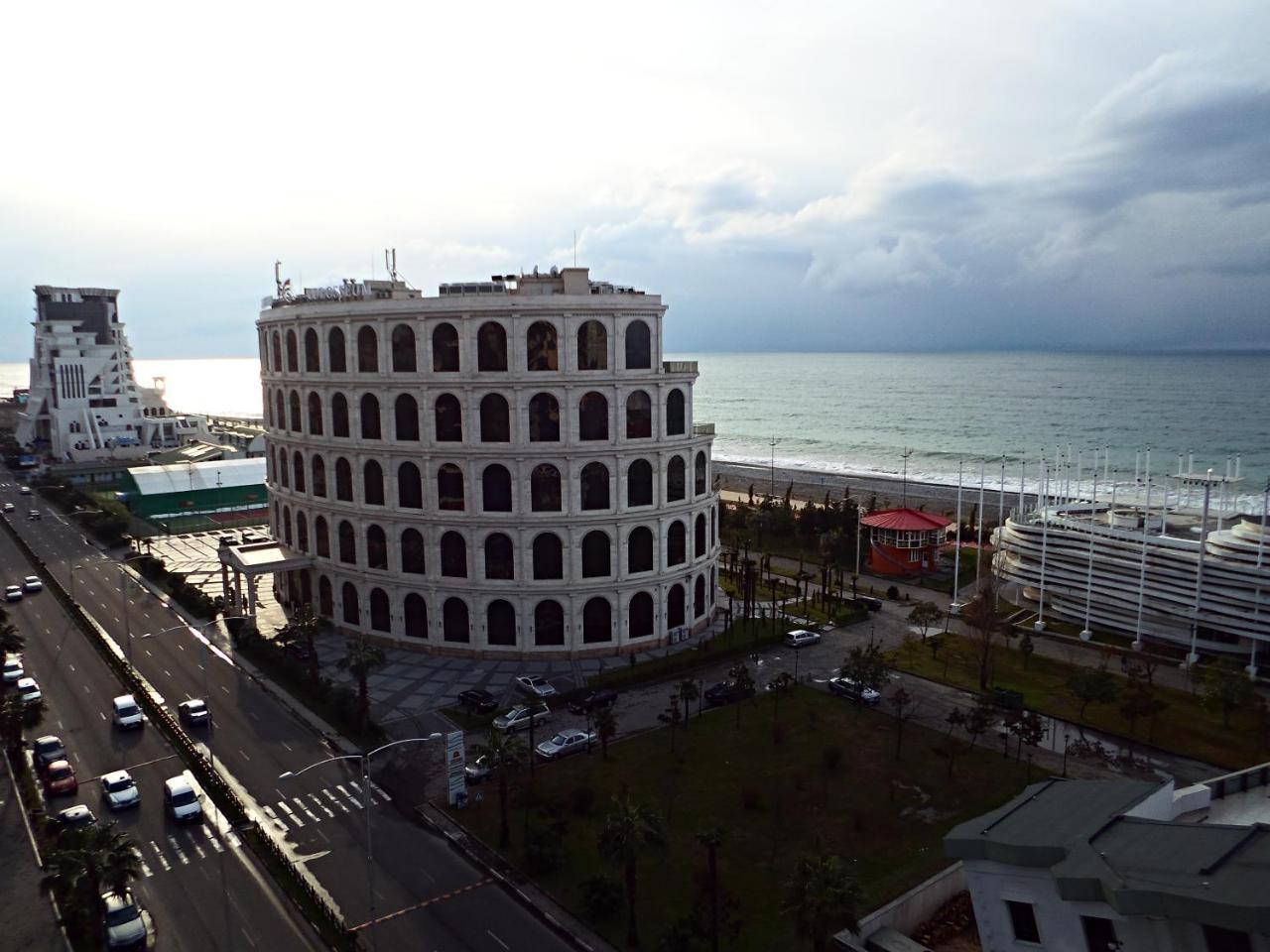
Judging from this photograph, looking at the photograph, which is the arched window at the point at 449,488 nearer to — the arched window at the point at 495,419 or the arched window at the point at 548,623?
the arched window at the point at 495,419

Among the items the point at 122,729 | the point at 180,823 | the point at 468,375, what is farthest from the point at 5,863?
the point at 468,375

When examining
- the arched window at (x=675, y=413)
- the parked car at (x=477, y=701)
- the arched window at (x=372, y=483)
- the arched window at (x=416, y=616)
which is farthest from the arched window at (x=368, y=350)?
the parked car at (x=477, y=701)

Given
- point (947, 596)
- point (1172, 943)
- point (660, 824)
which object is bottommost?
point (947, 596)

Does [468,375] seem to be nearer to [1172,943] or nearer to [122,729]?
[122,729]

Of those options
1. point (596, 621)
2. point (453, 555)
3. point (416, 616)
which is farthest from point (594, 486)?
point (416, 616)

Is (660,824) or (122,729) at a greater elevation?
(660,824)

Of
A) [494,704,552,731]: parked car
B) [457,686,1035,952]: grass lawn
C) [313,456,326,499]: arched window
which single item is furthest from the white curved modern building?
[457,686,1035,952]: grass lawn

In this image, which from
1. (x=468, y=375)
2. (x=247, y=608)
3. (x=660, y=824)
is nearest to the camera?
(x=660, y=824)

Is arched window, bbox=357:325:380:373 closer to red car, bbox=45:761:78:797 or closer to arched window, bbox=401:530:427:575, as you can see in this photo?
arched window, bbox=401:530:427:575
